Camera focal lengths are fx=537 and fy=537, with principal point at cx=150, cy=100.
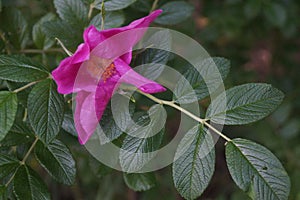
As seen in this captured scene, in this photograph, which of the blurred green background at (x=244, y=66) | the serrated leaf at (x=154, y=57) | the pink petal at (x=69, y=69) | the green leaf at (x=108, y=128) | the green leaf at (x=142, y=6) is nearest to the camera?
the pink petal at (x=69, y=69)

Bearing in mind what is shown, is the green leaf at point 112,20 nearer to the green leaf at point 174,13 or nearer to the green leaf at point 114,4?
the green leaf at point 114,4

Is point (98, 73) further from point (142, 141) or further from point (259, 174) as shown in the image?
point (259, 174)

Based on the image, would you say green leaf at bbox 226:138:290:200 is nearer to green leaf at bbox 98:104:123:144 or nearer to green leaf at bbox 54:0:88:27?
green leaf at bbox 98:104:123:144

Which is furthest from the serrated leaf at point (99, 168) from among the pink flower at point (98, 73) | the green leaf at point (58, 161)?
the pink flower at point (98, 73)

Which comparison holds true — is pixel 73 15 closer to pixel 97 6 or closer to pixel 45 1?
pixel 97 6

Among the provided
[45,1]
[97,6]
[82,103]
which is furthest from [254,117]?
[45,1]

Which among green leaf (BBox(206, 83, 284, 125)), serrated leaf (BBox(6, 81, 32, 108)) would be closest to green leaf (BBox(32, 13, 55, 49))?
serrated leaf (BBox(6, 81, 32, 108))
